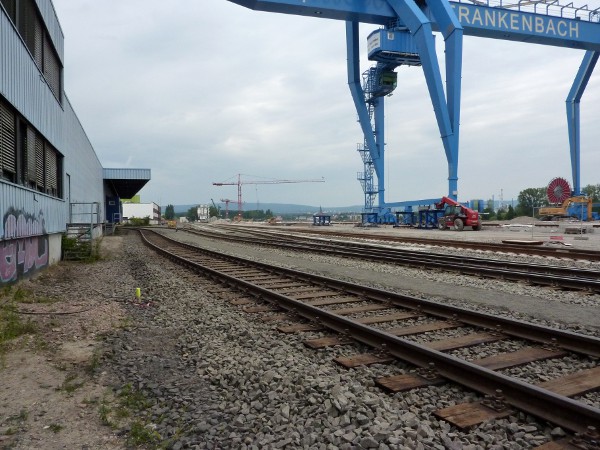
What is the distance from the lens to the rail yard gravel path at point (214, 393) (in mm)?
3250

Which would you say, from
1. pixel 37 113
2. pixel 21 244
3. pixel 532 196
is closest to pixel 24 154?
pixel 37 113

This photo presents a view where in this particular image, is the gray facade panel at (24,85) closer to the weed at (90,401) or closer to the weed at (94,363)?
the weed at (94,363)

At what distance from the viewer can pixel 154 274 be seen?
1270 cm

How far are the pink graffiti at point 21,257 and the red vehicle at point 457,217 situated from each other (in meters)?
28.9

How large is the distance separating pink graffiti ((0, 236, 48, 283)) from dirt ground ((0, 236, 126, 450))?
61 centimetres

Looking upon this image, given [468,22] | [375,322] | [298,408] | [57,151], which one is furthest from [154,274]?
[468,22]

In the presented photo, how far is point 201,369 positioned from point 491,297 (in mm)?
5923

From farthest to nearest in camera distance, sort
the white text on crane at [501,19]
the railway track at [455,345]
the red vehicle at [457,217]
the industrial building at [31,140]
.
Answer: the white text on crane at [501,19] → the red vehicle at [457,217] → the industrial building at [31,140] → the railway track at [455,345]

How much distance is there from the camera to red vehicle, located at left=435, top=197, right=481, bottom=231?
Result: 112 ft

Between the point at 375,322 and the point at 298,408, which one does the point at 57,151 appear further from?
the point at 298,408

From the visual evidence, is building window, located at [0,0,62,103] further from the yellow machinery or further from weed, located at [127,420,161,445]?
the yellow machinery

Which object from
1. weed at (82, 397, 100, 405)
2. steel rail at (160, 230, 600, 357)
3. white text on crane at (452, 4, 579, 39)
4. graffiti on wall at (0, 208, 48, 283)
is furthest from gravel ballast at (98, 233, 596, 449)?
white text on crane at (452, 4, 579, 39)

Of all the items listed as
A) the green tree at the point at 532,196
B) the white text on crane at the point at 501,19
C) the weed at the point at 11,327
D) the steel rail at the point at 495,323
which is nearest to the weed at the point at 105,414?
the weed at the point at 11,327

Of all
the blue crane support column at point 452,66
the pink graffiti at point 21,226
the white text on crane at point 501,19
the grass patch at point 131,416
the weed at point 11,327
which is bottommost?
the grass patch at point 131,416
